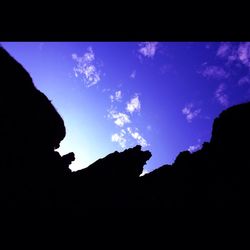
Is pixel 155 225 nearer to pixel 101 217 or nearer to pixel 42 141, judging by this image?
pixel 101 217

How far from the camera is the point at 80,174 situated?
30594 mm

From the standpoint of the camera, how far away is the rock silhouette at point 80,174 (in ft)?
56.4

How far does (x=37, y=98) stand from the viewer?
24641mm

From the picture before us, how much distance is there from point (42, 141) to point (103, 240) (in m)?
13.9

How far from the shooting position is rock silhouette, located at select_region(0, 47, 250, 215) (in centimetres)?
1720
